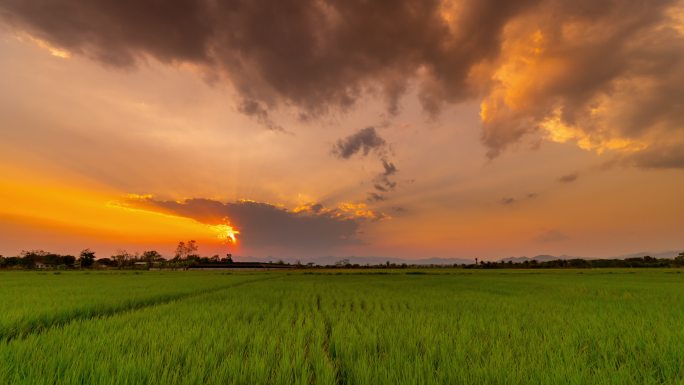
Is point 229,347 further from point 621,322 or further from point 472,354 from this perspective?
point 621,322

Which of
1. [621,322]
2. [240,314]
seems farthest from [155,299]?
[621,322]

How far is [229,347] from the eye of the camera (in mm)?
4223

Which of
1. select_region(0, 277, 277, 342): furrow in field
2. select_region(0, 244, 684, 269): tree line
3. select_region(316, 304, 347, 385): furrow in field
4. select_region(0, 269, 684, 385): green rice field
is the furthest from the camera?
select_region(0, 244, 684, 269): tree line

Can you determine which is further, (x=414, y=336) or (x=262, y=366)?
(x=414, y=336)

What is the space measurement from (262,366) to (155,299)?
35.4 feet

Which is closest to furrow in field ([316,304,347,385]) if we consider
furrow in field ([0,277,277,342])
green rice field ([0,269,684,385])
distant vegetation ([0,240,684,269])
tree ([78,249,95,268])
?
green rice field ([0,269,684,385])

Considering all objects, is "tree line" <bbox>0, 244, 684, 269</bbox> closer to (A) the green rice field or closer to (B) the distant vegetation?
(B) the distant vegetation

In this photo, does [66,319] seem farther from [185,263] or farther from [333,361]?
[185,263]

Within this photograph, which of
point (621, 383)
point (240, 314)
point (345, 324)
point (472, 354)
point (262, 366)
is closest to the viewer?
point (621, 383)

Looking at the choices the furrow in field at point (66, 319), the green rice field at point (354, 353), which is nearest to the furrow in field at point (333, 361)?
the green rice field at point (354, 353)

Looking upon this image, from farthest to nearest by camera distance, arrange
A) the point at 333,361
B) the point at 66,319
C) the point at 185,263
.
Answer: the point at 185,263
the point at 66,319
the point at 333,361

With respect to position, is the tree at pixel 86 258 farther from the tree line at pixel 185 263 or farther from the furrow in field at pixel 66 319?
the furrow in field at pixel 66 319

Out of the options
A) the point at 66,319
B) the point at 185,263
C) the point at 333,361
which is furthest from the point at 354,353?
the point at 185,263

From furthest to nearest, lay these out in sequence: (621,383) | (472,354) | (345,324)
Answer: (345,324) < (472,354) < (621,383)
